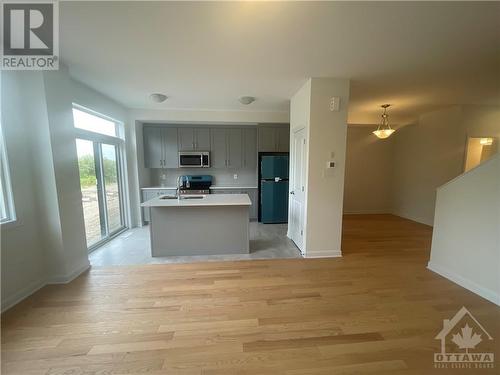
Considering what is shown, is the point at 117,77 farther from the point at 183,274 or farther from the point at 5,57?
the point at 183,274

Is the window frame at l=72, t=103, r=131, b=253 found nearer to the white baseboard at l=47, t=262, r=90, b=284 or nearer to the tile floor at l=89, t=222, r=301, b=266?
the tile floor at l=89, t=222, r=301, b=266

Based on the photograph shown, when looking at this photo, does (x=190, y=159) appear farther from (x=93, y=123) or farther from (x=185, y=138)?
(x=93, y=123)

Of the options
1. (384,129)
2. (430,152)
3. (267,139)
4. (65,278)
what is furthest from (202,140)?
(430,152)

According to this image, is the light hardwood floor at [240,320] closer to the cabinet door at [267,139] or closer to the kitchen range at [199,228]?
the kitchen range at [199,228]

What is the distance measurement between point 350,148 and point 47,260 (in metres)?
6.48

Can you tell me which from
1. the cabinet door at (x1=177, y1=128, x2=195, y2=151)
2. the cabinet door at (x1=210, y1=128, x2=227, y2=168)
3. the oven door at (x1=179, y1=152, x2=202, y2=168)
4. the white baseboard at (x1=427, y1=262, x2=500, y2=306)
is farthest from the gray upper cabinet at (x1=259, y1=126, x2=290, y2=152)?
the white baseboard at (x1=427, y1=262, x2=500, y2=306)

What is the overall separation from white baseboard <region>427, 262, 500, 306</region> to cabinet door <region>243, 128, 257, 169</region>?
3843 mm

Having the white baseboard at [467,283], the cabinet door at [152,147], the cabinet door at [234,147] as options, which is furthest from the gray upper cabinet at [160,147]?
the white baseboard at [467,283]

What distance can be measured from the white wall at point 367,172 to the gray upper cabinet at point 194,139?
12.7 ft

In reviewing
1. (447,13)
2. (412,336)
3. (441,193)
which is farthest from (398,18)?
(412,336)

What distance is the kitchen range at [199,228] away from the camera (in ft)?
10.3

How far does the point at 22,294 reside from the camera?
215cm

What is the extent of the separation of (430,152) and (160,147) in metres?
6.35

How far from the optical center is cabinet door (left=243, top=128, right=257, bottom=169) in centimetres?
506
